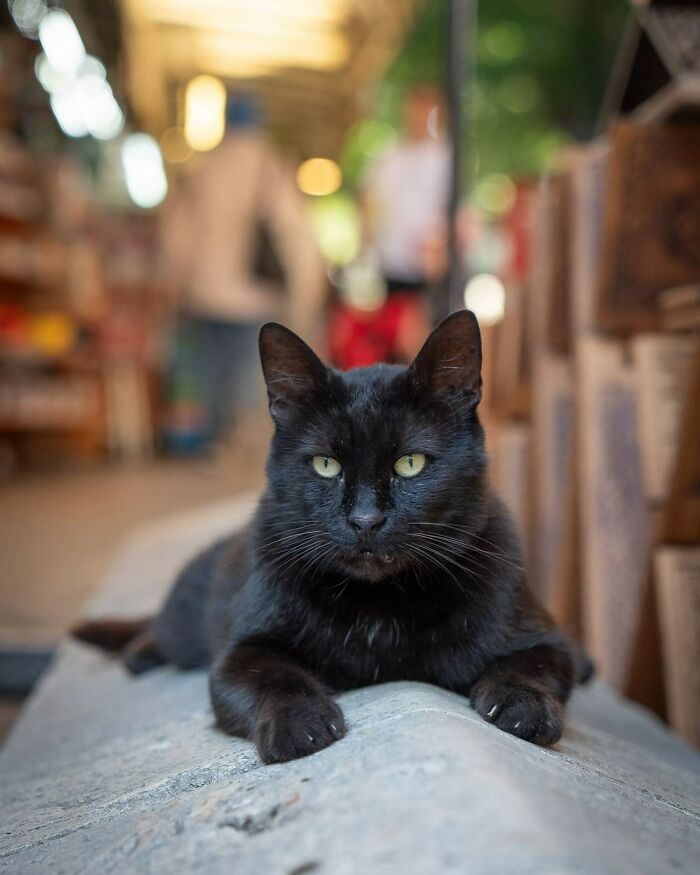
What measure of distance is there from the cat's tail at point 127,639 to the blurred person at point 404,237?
Answer: 423 cm

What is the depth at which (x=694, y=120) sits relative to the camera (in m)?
2.69

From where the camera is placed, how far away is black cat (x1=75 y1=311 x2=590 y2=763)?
1.60 meters

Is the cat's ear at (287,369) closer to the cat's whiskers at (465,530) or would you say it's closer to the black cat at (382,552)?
the black cat at (382,552)

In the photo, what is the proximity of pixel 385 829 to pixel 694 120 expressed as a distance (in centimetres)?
244

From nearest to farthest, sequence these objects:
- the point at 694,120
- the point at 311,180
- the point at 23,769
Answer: the point at 23,769
the point at 694,120
the point at 311,180

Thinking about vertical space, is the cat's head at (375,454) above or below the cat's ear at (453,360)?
below

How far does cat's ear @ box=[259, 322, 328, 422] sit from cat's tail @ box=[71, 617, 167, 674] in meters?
1.12

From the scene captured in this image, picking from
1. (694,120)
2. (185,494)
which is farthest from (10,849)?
(185,494)

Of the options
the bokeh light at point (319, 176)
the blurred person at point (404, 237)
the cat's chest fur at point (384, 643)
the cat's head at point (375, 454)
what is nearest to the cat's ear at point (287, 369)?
the cat's head at point (375, 454)

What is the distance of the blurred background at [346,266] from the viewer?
2.69 metres

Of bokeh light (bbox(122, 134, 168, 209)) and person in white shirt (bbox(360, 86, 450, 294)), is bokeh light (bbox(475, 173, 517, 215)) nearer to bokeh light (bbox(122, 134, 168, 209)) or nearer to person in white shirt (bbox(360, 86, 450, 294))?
bokeh light (bbox(122, 134, 168, 209))

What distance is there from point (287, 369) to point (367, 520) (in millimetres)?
402

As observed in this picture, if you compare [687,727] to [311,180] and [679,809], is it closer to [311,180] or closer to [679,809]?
[679,809]

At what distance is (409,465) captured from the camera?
1.65m
